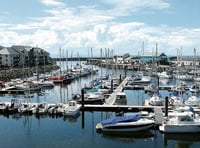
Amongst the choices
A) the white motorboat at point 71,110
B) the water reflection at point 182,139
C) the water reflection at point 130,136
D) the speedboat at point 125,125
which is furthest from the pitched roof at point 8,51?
the water reflection at point 182,139

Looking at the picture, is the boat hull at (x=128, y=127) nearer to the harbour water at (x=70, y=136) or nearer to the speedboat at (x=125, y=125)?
the speedboat at (x=125, y=125)

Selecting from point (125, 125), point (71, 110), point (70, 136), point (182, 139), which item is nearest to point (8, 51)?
point (71, 110)

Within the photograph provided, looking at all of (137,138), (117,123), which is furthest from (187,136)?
(117,123)

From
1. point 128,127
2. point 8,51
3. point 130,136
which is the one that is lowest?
point 130,136

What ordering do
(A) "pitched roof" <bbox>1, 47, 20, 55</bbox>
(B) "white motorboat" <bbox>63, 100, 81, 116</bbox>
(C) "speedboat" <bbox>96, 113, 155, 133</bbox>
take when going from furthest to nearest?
(A) "pitched roof" <bbox>1, 47, 20, 55</bbox> < (B) "white motorboat" <bbox>63, 100, 81, 116</bbox> < (C) "speedboat" <bbox>96, 113, 155, 133</bbox>

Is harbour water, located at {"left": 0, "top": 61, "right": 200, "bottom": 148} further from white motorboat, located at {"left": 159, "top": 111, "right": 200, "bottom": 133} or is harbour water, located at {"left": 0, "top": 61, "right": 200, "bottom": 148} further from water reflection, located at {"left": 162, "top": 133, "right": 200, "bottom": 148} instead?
white motorboat, located at {"left": 159, "top": 111, "right": 200, "bottom": 133}

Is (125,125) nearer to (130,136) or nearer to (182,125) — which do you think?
(130,136)

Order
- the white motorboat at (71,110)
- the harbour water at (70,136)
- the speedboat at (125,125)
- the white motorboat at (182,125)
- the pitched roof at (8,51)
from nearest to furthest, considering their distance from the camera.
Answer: the harbour water at (70,136), the white motorboat at (182,125), the speedboat at (125,125), the white motorboat at (71,110), the pitched roof at (8,51)

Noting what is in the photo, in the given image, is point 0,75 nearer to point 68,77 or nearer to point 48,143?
point 68,77

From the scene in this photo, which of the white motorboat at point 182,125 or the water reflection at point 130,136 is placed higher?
the white motorboat at point 182,125

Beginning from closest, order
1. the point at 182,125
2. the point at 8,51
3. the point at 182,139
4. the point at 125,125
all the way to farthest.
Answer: the point at 182,139
the point at 182,125
the point at 125,125
the point at 8,51

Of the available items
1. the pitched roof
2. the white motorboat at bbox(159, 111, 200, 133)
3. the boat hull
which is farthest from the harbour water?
the pitched roof

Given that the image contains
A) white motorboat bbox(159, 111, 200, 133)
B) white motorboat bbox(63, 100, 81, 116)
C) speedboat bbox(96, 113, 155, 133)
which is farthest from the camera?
white motorboat bbox(63, 100, 81, 116)

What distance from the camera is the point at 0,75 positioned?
305 feet
